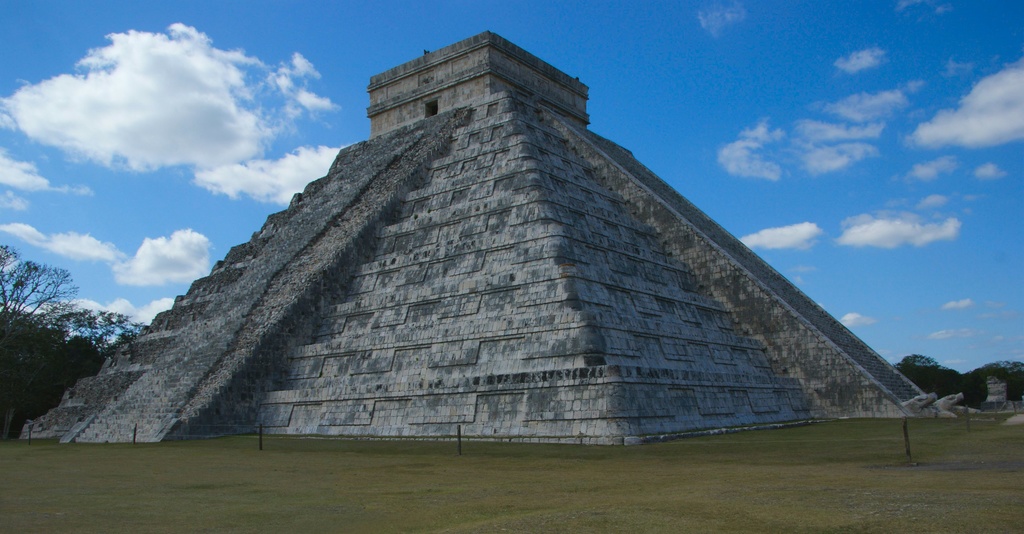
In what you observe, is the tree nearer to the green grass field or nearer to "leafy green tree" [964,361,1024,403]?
the green grass field

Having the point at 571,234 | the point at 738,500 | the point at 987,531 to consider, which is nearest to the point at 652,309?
the point at 571,234

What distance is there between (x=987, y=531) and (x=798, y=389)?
14.2m

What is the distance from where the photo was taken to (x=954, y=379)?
144 ft

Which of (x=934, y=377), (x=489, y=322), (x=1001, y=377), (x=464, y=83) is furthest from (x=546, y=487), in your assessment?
(x=1001, y=377)

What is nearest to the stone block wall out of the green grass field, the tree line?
the green grass field

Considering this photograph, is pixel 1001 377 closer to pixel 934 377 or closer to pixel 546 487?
pixel 934 377

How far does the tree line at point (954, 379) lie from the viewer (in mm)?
42750

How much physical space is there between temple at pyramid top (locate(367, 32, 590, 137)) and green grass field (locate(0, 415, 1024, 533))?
14.2m

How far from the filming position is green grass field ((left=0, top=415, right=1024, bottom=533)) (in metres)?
5.93

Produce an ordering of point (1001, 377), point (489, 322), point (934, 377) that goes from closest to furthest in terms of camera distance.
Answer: point (489, 322), point (934, 377), point (1001, 377)

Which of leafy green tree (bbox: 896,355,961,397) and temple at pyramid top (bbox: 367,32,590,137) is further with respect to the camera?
leafy green tree (bbox: 896,355,961,397)

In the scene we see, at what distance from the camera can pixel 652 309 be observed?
1681 cm

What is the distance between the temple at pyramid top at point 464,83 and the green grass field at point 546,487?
14.2 meters

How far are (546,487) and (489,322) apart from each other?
24.5 feet
